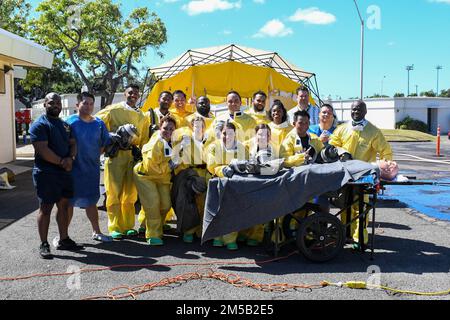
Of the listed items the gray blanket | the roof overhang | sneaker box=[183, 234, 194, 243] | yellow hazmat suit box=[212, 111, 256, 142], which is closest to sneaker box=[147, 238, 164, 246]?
sneaker box=[183, 234, 194, 243]

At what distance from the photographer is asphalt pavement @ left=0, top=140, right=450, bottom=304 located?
159 inches

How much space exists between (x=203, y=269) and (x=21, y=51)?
A: 873 centimetres

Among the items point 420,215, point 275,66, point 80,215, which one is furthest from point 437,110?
point 80,215

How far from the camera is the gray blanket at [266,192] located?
4.70 metres

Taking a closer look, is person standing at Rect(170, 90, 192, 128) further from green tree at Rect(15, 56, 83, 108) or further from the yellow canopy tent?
green tree at Rect(15, 56, 83, 108)

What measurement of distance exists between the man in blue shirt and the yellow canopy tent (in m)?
5.29

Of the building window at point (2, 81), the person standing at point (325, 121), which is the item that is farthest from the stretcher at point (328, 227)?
the building window at point (2, 81)

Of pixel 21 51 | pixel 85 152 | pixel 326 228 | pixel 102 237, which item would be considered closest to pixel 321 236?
pixel 326 228

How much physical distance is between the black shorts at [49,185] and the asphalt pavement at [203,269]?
0.67 meters

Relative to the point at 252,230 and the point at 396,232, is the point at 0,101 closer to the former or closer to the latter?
the point at 252,230
